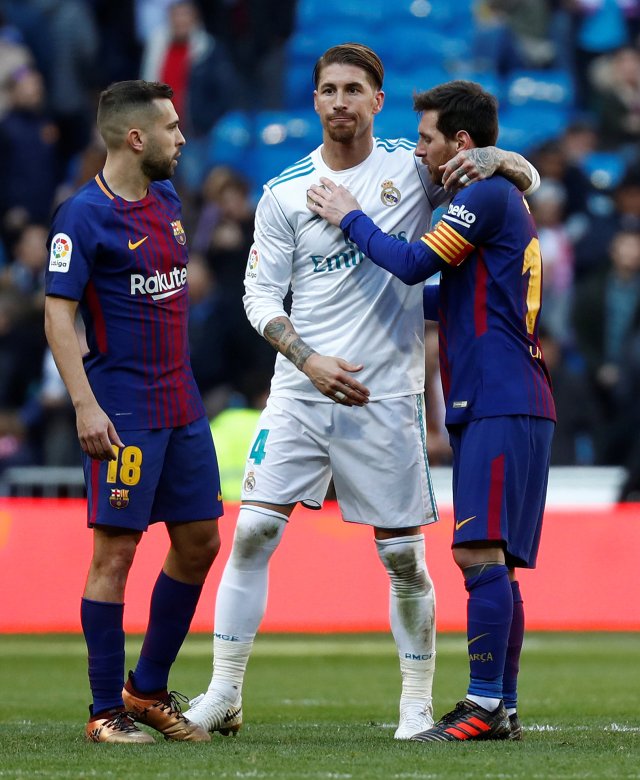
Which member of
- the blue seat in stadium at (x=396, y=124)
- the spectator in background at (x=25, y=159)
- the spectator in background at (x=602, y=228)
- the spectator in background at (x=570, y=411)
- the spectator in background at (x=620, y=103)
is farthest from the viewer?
the spectator in background at (x=620, y=103)

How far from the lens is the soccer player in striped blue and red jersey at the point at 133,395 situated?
5.79m

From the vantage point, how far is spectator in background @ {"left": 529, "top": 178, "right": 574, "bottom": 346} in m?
14.1

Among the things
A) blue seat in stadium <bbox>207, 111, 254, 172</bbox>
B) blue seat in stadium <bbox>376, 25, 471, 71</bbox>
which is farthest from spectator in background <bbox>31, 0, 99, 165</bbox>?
blue seat in stadium <bbox>376, 25, 471, 71</bbox>

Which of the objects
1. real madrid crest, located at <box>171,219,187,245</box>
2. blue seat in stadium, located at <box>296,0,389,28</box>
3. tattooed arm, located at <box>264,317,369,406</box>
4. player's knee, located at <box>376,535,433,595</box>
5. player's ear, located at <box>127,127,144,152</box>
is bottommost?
player's knee, located at <box>376,535,433,595</box>

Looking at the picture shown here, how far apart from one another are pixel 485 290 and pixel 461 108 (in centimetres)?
69

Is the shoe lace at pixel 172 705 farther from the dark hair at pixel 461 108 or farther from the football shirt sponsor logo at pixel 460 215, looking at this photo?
the dark hair at pixel 461 108

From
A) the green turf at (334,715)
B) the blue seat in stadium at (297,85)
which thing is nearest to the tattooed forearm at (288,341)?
the green turf at (334,715)

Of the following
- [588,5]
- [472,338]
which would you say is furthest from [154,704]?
[588,5]

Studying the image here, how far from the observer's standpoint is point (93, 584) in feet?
19.1

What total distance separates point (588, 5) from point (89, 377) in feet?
41.0

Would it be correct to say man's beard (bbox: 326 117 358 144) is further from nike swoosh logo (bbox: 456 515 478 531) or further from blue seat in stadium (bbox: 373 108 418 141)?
blue seat in stadium (bbox: 373 108 418 141)

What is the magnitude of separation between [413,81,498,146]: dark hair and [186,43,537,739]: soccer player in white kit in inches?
7.9

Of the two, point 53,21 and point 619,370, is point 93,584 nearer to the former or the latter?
point 619,370

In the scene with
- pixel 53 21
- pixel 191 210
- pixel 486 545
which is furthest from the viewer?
pixel 53 21
